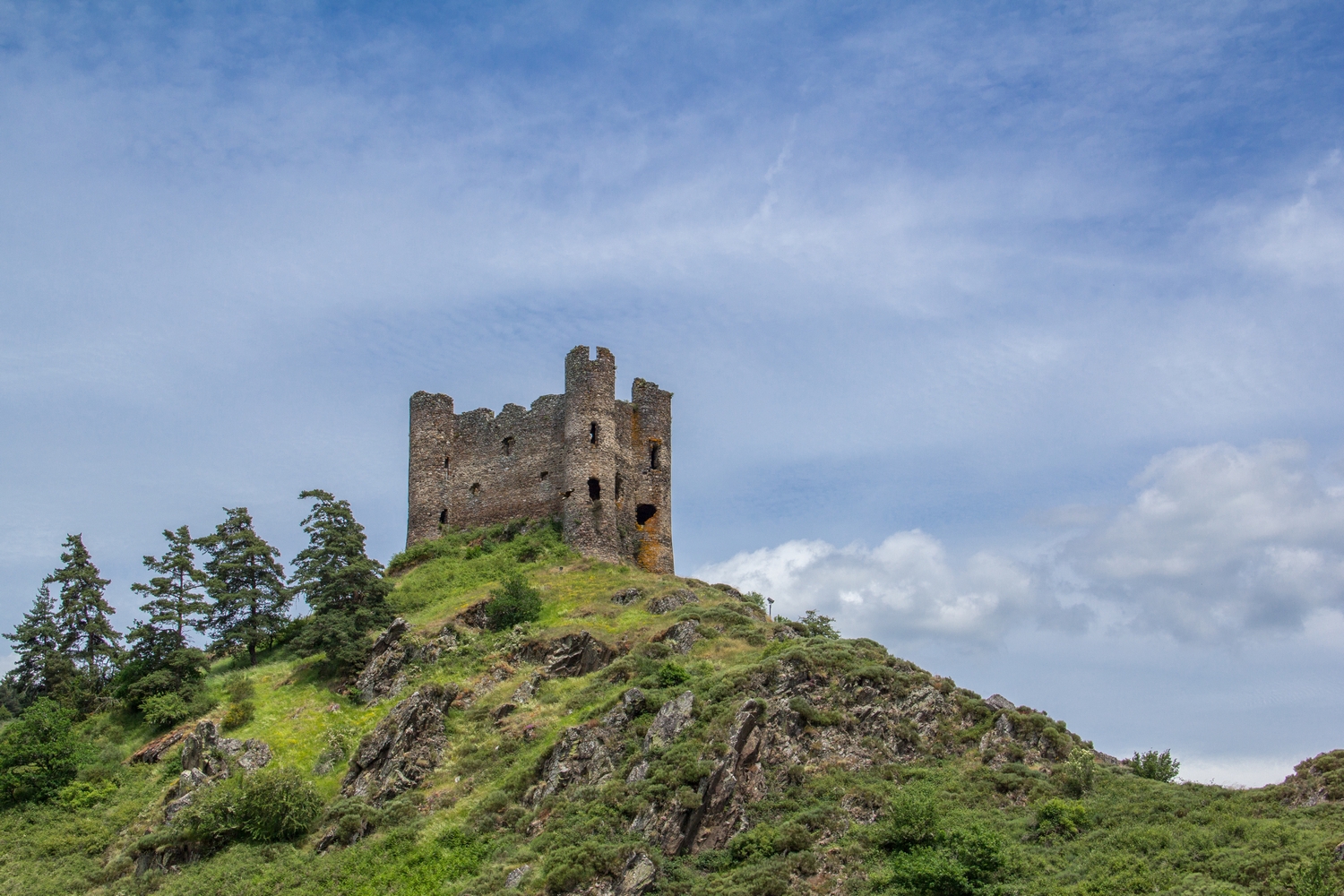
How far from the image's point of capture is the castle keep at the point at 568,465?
5988 cm

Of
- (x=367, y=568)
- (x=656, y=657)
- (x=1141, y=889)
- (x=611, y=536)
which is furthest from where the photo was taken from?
(x=611, y=536)

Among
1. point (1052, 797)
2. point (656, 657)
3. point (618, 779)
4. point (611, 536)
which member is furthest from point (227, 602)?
point (1052, 797)

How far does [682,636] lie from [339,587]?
643 inches

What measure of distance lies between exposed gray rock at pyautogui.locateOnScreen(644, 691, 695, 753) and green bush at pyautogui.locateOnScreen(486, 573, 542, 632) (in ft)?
44.3

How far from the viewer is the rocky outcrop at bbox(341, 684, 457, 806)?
3994cm

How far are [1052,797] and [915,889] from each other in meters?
6.80

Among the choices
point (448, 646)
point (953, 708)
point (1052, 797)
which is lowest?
point (1052, 797)

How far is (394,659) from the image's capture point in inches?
1912

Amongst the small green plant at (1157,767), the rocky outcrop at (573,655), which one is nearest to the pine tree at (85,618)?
the rocky outcrop at (573,655)

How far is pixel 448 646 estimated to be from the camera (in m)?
48.8

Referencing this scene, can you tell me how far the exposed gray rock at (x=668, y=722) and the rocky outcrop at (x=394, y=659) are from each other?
14.0 meters

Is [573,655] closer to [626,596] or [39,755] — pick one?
[626,596]

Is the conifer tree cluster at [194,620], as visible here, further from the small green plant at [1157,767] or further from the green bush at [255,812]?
the small green plant at [1157,767]

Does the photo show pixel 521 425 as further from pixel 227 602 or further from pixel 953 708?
pixel 953 708
